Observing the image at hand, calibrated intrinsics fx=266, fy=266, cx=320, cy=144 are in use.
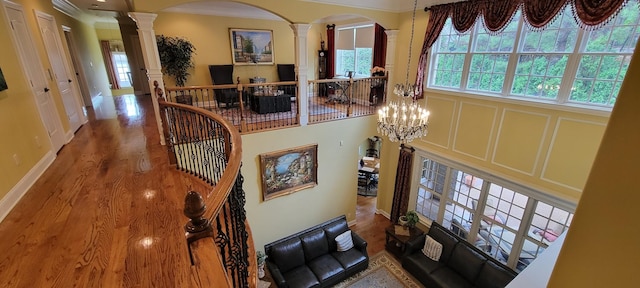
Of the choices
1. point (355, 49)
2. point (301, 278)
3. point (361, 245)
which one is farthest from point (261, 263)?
point (355, 49)

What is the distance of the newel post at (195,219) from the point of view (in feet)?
3.27

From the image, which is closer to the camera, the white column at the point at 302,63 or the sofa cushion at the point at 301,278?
the white column at the point at 302,63

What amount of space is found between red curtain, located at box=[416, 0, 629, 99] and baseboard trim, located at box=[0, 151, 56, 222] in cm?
621

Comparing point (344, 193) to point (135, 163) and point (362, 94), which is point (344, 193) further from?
point (135, 163)

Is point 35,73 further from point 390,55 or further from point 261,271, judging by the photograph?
point 390,55

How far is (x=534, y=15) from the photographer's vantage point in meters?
3.87

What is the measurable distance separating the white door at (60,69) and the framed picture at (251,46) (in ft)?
11.7

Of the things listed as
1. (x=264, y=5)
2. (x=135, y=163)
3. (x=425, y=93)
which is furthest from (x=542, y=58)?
(x=135, y=163)

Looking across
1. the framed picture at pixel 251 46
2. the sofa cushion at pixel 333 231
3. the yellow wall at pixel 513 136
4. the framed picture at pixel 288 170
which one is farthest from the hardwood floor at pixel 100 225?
the yellow wall at pixel 513 136

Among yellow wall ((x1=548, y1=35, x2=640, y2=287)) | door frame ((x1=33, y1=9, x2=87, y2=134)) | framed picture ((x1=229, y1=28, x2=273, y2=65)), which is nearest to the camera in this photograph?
yellow wall ((x1=548, y1=35, x2=640, y2=287))

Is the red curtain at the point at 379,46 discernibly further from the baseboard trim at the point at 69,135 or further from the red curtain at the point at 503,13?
the baseboard trim at the point at 69,135

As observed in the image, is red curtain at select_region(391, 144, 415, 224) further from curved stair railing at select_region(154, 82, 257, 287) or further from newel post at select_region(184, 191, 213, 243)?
newel post at select_region(184, 191, 213, 243)

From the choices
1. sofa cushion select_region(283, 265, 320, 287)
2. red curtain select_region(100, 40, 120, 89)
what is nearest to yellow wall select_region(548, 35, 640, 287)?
sofa cushion select_region(283, 265, 320, 287)

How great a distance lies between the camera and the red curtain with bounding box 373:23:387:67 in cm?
726
